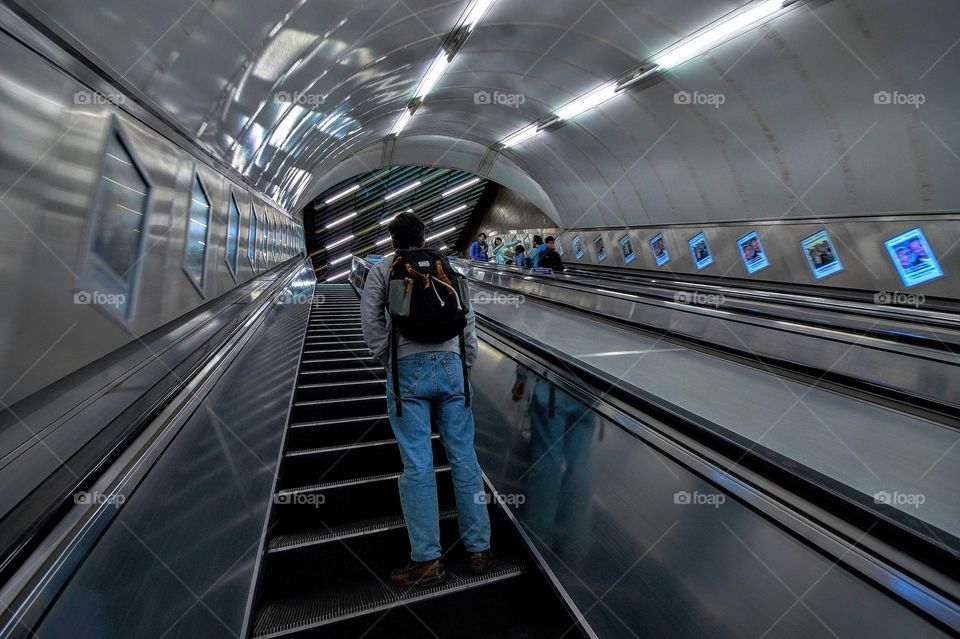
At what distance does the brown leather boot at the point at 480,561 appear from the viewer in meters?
2.21

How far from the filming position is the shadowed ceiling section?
→ 23969mm

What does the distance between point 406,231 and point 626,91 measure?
34.6 feet

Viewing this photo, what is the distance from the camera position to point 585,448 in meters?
2.26

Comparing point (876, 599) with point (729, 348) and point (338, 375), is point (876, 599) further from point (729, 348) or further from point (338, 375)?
point (338, 375)

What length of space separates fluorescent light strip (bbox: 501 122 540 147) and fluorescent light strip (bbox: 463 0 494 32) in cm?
645

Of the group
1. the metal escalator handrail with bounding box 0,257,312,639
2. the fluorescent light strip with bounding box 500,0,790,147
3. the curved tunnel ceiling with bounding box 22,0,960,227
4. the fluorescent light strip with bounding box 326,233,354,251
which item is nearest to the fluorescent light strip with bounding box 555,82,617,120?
the fluorescent light strip with bounding box 500,0,790,147

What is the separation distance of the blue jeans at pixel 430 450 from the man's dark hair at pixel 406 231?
1.99 ft

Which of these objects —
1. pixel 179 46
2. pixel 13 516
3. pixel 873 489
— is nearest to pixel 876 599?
pixel 873 489

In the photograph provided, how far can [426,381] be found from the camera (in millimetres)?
2334

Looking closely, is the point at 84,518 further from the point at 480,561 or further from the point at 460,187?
the point at 460,187

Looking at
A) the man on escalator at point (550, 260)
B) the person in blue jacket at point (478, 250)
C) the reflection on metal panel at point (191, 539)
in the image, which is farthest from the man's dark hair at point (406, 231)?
the person in blue jacket at point (478, 250)

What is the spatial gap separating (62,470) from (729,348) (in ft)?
13.5

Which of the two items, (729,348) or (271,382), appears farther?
(729,348)

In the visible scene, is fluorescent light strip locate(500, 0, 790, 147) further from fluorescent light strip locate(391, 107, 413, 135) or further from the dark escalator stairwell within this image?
the dark escalator stairwell
